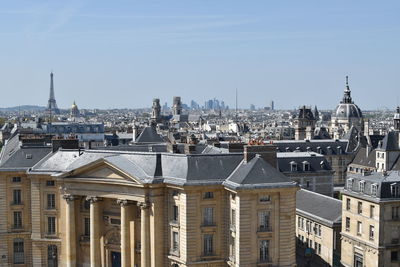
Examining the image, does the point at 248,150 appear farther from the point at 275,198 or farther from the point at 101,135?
the point at 101,135

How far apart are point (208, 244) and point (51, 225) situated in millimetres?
18983

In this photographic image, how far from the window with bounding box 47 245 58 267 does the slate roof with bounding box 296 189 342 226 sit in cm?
3044

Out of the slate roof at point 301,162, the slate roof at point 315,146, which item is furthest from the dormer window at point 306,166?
the slate roof at point 315,146

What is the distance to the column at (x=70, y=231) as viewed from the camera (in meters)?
58.9

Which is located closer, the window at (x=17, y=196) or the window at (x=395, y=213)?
the window at (x=395, y=213)

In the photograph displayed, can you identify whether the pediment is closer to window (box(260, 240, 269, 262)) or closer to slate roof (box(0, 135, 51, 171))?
slate roof (box(0, 135, 51, 171))

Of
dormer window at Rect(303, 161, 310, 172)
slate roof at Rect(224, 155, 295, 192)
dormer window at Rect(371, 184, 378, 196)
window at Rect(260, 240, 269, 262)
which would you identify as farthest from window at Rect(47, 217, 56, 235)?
dormer window at Rect(303, 161, 310, 172)

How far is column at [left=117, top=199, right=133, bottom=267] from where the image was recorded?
183 feet

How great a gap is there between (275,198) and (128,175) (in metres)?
13.7

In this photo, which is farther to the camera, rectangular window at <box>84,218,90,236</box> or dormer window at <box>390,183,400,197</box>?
rectangular window at <box>84,218,90,236</box>

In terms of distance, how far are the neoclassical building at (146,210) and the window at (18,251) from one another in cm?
11

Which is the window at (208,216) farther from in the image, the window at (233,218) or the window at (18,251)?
the window at (18,251)

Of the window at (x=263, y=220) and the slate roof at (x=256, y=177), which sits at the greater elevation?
the slate roof at (x=256, y=177)

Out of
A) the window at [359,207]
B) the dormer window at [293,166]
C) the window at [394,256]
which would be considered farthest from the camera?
the dormer window at [293,166]
